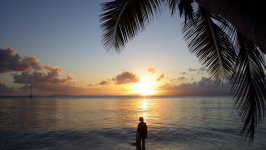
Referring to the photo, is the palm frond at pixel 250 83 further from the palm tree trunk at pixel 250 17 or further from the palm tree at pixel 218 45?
the palm tree trunk at pixel 250 17

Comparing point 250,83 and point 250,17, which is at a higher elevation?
point 250,17

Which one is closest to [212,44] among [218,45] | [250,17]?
[218,45]

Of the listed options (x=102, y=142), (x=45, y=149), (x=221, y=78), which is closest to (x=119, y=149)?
Result: (x=102, y=142)

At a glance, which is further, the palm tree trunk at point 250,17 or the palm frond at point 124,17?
the palm frond at point 124,17

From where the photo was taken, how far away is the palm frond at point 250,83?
11.6 ft

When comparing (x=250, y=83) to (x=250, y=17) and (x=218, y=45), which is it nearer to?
(x=218, y=45)

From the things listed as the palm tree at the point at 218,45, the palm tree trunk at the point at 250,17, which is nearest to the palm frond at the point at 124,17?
the palm tree at the point at 218,45

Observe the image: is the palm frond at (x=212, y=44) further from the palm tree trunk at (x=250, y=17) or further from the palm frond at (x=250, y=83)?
the palm tree trunk at (x=250, y=17)

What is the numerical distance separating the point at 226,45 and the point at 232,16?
2.80 m

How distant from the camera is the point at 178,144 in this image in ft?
65.1

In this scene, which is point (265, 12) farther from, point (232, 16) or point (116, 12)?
point (116, 12)

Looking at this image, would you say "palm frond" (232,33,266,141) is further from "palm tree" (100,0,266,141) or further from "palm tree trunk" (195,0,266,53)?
"palm tree trunk" (195,0,266,53)

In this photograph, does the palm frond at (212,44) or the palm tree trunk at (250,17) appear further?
the palm frond at (212,44)

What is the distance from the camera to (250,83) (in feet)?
11.8
